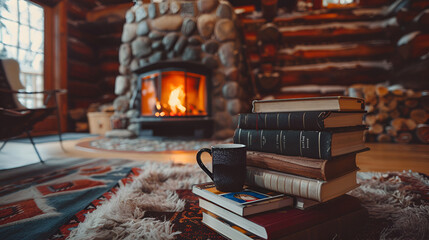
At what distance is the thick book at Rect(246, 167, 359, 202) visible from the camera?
0.58 m

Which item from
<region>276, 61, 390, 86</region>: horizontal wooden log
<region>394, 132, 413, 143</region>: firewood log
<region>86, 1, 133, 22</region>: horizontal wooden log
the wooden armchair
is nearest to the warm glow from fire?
the wooden armchair

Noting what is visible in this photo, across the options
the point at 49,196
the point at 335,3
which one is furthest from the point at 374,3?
the point at 49,196

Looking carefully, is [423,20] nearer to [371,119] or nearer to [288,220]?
[371,119]

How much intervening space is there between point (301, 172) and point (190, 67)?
2.69 metres

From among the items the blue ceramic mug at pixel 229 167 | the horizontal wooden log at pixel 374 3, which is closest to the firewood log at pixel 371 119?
the horizontal wooden log at pixel 374 3

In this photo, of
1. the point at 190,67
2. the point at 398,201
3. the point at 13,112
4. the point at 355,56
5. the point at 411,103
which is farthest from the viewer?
the point at 355,56

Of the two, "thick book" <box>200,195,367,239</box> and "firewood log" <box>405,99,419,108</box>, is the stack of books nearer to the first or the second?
"thick book" <box>200,195,367,239</box>

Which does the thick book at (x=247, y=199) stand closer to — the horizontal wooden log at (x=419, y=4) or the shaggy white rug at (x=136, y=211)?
the shaggy white rug at (x=136, y=211)

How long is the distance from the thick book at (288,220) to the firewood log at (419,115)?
281 cm

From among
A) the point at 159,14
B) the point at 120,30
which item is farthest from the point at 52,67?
the point at 159,14

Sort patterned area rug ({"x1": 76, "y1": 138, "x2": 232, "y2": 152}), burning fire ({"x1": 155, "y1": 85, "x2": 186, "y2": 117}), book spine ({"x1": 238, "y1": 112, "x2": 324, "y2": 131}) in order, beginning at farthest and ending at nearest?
burning fire ({"x1": 155, "y1": 85, "x2": 186, "y2": 117}) → patterned area rug ({"x1": 76, "y1": 138, "x2": 232, "y2": 152}) → book spine ({"x1": 238, "y1": 112, "x2": 324, "y2": 131})

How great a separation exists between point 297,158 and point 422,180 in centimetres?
91

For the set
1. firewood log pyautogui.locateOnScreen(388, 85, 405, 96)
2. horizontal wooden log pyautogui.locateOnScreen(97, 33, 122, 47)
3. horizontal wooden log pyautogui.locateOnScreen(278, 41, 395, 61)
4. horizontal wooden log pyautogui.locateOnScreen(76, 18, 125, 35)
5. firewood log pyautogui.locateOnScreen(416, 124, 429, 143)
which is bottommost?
firewood log pyautogui.locateOnScreen(416, 124, 429, 143)

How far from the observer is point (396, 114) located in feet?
9.50
